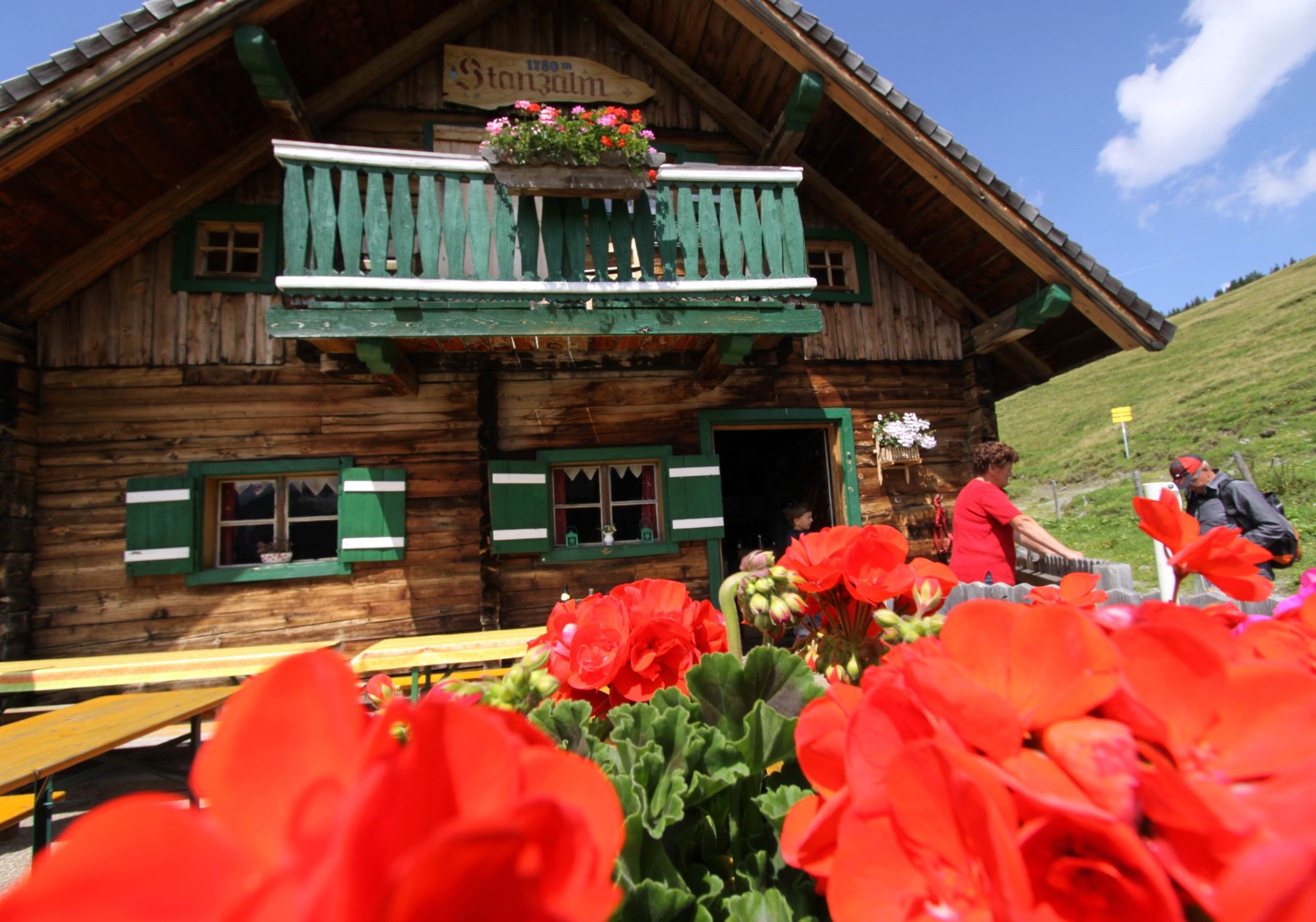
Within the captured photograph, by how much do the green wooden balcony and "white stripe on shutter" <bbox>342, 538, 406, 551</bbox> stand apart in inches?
76.8

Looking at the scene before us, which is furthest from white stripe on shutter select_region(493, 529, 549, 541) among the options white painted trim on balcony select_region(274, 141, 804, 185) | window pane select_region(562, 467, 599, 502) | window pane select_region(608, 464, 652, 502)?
white painted trim on balcony select_region(274, 141, 804, 185)

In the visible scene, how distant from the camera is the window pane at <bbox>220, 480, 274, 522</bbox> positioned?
5.71 meters

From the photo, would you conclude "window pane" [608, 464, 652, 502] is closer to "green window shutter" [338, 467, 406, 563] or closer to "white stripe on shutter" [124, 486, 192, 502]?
"green window shutter" [338, 467, 406, 563]

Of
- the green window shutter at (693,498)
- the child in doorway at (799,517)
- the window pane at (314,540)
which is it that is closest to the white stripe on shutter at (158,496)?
the window pane at (314,540)

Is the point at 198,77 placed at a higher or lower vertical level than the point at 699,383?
higher

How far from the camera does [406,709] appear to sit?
0.36 meters

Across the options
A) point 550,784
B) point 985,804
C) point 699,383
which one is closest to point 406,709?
point 550,784

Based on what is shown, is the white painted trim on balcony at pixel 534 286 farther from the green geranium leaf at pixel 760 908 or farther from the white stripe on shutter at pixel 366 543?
the green geranium leaf at pixel 760 908

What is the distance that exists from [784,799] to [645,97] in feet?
24.5

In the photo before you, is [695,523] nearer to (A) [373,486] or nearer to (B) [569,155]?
(A) [373,486]

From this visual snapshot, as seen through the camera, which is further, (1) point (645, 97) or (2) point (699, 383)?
(1) point (645, 97)

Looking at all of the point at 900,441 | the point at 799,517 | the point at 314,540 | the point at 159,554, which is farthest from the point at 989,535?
the point at 159,554

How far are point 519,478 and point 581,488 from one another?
0.79 m

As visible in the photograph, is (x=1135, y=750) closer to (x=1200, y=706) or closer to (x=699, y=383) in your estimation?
(x=1200, y=706)
